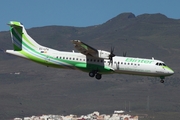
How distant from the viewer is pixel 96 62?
83938 mm

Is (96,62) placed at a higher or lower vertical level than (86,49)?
lower

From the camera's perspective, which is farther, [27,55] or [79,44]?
[27,55]

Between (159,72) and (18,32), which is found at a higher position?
(18,32)

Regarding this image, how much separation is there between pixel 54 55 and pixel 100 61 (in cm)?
688

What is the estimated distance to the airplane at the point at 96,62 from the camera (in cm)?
8288

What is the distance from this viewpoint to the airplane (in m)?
82.9

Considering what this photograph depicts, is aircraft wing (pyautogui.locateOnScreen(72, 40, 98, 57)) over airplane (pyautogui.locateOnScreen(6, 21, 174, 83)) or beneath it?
over

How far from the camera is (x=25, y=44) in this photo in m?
88.1

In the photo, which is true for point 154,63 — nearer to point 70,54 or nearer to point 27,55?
point 70,54

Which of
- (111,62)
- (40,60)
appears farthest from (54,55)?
(111,62)

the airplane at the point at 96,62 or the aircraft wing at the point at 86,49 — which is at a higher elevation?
the aircraft wing at the point at 86,49

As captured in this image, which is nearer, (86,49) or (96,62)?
(86,49)

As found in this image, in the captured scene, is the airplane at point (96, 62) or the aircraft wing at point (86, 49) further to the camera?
the airplane at point (96, 62)

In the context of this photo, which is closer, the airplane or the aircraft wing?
the aircraft wing
